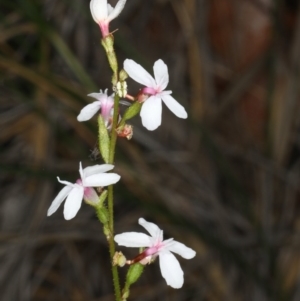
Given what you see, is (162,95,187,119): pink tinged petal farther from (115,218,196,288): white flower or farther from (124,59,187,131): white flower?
(115,218,196,288): white flower

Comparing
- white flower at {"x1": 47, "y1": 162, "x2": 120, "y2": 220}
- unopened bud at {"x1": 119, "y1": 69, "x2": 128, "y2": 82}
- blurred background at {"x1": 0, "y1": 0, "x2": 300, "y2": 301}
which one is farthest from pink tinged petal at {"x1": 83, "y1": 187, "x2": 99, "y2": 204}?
blurred background at {"x1": 0, "y1": 0, "x2": 300, "y2": 301}

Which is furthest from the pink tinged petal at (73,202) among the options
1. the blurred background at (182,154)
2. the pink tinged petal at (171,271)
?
the blurred background at (182,154)

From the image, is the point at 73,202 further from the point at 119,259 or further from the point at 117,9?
the point at 117,9

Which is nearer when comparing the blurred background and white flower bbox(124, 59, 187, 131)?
white flower bbox(124, 59, 187, 131)

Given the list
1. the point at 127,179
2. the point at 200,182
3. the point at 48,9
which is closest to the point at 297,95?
the point at 200,182

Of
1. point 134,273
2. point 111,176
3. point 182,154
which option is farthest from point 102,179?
point 182,154

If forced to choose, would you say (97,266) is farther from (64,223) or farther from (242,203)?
(242,203)

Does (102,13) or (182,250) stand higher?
(102,13)

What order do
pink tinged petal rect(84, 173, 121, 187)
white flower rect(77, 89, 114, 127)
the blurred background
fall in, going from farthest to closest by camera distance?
the blurred background
white flower rect(77, 89, 114, 127)
pink tinged petal rect(84, 173, 121, 187)
